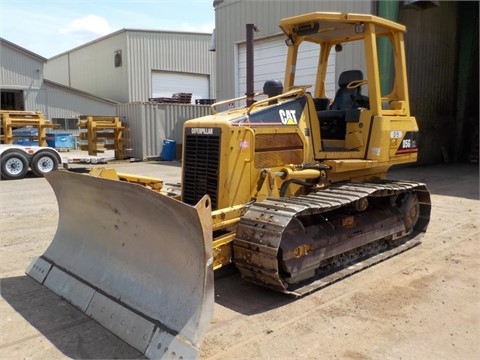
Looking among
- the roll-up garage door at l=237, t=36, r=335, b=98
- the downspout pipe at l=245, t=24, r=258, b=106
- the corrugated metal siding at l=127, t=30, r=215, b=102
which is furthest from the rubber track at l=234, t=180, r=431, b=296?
the corrugated metal siding at l=127, t=30, r=215, b=102

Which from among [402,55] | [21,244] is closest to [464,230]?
[402,55]

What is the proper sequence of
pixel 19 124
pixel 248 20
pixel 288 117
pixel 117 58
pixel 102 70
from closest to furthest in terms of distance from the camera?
pixel 288 117 → pixel 248 20 → pixel 19 124 → pixel 117 58 → pixel 102 70

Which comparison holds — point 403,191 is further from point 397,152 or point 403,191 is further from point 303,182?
point 303,182

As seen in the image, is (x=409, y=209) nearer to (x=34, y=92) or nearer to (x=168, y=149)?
(x=168, y=149)

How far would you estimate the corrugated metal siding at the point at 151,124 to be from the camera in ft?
60.7

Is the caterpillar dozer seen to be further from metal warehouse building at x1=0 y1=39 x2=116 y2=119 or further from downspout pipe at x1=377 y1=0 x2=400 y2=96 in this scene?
metal warehouse building at x1=0 y1=39 x2=116 y2=119

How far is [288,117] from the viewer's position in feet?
16.5

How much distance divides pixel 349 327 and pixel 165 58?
91.6 ft

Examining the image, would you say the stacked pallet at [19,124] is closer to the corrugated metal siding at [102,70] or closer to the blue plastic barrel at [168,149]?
the blue plastic barrel at [168,149]

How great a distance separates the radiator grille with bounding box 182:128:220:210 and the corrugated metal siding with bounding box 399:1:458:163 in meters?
10.8

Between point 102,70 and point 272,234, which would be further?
point 102,70

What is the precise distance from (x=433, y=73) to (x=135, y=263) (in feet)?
46.4

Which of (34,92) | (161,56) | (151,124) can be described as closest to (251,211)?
(151,124)

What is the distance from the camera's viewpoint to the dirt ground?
3.32 m
